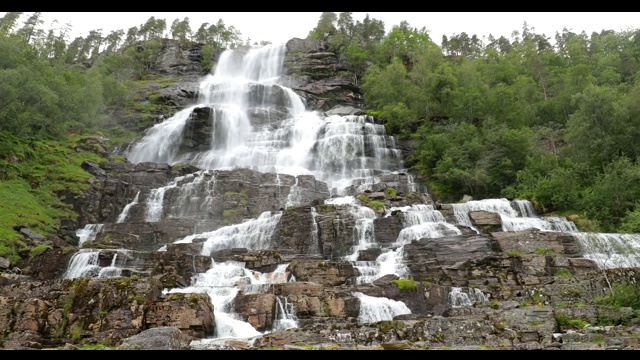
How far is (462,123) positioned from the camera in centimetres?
4253

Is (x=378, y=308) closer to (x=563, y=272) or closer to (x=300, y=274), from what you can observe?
(x=300, y=274)

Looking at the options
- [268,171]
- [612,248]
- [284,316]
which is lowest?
[284,316]

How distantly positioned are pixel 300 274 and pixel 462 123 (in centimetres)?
2707

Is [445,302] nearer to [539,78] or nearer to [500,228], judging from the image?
[500,228]

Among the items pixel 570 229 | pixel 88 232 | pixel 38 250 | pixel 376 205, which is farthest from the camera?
pixel 88 232

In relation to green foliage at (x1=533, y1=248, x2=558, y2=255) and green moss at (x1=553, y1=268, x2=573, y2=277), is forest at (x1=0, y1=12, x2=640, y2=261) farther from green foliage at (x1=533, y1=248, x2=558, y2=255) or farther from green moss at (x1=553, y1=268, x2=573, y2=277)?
green moss at (x1=553, y1=268, x2=573, y2=277)

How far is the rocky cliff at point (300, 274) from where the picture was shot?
1352 cm

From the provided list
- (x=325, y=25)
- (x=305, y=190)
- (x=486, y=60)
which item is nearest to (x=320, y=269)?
(x=305, y=190)

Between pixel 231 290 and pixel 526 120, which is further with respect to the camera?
pixel 526 120

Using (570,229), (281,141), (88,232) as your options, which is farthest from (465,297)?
(281,141)

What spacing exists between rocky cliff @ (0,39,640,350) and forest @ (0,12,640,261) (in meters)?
3.28

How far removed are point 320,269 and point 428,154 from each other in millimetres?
22919

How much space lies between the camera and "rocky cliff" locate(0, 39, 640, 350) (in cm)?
1352

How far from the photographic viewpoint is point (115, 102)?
58.3m
